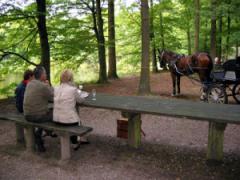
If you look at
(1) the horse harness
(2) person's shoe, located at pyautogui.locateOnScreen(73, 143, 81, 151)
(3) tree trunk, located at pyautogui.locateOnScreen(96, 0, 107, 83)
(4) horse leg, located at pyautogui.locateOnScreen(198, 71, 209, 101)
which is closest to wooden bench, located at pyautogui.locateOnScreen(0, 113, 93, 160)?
(2) person's shoe, located at pyautogui.locateOnScreen(73, 143, 81, 151)

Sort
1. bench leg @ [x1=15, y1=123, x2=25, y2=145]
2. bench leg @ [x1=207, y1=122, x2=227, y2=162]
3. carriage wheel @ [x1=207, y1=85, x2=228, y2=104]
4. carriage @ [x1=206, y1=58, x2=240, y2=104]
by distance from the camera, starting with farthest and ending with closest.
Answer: carriage wheel @ [x1=207, y1=85, x2=228, y2=104]
carriage @ [x1=206, y1=58, x2=240, y2=104]
bench leg @ [x1=15, y1=123, x2=25, y2=145]
bench leg @ [x1=207, y1=122, x2=227, y2=162]

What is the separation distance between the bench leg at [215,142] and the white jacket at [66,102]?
7.70 feet

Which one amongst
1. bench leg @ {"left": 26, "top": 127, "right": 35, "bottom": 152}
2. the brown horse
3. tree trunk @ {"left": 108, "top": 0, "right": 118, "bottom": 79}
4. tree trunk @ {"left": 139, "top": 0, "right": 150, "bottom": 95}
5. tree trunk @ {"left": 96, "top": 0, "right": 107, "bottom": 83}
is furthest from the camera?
tree trunk @ {"left": 108, "top": 0, "right": 118, "bottom": 79}

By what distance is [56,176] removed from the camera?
406cm

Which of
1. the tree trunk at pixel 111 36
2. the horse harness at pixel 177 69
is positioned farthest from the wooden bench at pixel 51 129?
the tree trunk at pixel 111 36

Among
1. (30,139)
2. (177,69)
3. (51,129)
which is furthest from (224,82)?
(30,139)

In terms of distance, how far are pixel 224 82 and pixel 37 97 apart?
5.20 m

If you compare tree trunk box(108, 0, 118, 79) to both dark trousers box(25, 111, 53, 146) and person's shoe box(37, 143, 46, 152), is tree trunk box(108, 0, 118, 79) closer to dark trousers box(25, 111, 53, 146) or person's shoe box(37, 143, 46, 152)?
dark trousers box(25, 111, 53, 146)

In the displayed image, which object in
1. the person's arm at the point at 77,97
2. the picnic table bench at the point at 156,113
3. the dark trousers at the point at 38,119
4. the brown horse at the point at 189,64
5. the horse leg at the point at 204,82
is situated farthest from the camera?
the brown horse at the point at 189,64

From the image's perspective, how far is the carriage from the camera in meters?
6.98

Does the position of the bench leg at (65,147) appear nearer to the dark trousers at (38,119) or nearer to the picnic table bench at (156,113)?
the picnic table bench at (156,113)

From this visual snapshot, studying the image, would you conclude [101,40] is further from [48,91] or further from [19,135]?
[48,91]

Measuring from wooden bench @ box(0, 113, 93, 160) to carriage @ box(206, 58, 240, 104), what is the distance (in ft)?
14.6

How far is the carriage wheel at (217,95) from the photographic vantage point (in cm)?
728
